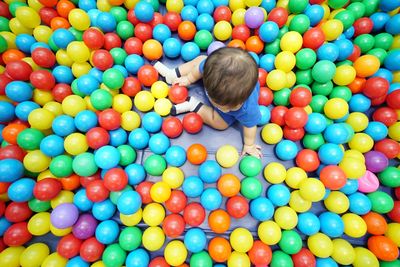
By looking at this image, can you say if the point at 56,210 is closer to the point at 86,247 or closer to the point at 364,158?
the point at 86,247

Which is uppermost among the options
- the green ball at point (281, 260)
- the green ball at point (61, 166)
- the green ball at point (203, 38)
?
the green ball at point (203, 38)

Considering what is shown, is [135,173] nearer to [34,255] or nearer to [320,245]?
[34,255]

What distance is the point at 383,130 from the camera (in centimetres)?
134

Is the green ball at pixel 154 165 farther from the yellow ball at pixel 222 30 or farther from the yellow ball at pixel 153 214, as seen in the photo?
the yellow ball at pixel 222 30

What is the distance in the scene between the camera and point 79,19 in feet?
4.72

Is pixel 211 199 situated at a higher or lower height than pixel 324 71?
lower

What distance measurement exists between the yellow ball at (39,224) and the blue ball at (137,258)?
0.46m

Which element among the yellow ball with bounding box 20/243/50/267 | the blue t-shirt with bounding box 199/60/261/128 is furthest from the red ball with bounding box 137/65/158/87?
the yellow ball with bounding box 20/243/50/267

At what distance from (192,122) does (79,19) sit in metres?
0.99

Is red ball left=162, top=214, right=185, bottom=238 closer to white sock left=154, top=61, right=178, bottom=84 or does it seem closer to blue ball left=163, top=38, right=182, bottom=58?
white sock left=154, top=61, right=178, bottom=84

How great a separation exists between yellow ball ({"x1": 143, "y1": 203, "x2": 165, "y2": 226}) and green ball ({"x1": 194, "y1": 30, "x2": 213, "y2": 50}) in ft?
3.62

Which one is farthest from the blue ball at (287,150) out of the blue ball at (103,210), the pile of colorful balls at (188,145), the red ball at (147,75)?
the blue ball at (103,210)

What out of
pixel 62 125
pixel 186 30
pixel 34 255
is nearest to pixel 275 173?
pixel 186 30

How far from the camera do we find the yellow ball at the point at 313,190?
1.17m
